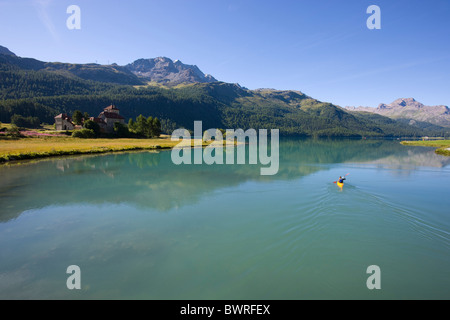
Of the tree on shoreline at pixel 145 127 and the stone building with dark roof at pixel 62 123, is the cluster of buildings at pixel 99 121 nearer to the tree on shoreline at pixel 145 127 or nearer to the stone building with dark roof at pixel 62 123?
the stone building with dark roof at pixel 62 123

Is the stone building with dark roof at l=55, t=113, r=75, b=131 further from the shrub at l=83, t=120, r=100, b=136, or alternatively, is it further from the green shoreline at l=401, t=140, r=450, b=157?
the green shoreline at l=401, t=140, r=450, b=157

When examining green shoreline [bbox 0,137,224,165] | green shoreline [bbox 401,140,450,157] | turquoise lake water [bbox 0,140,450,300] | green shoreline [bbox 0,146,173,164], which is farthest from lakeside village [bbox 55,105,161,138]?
green shoreline [bbox 401,140,450,157]

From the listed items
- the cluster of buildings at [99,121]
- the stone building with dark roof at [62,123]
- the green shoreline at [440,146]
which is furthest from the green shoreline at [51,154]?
the green shoreline at [440,146]

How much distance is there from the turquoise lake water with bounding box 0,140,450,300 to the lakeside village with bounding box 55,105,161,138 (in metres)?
71.8

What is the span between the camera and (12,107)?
418 feet

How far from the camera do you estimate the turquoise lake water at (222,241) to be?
32.0ft

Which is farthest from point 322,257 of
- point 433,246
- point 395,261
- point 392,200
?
point 392,200

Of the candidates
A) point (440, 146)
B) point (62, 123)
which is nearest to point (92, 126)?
point (62, 123)

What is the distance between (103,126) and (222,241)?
103392 mm

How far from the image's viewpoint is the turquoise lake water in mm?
9767

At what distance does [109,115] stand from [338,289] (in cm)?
11803

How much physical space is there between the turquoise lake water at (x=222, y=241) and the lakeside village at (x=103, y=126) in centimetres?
7185
